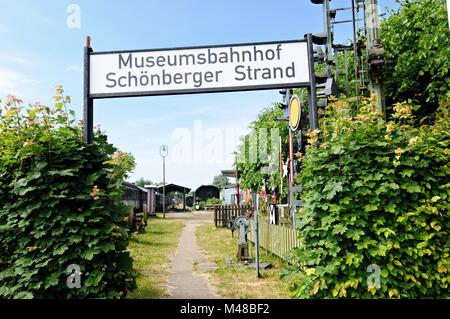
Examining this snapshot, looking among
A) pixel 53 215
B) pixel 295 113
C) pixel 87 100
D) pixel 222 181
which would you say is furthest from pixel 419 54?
pixel 222 181

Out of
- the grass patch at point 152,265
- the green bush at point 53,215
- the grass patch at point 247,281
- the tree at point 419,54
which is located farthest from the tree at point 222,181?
the green bush at point 53,215

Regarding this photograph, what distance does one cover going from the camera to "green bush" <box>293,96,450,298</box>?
3.34 m

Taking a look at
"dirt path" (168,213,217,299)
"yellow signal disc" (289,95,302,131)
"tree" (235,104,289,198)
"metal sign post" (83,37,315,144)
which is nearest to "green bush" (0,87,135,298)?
"metal sign post" (83,37,315,144)

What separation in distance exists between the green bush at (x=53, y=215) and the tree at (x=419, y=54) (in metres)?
8.53

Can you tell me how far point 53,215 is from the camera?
353cm

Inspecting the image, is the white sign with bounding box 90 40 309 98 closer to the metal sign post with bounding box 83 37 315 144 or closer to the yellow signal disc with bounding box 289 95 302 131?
the metal sign post with bounding box 83 37 315 144

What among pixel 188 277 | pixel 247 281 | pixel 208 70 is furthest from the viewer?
pixel 188 277

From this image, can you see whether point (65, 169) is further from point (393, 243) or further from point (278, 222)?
point (278, 222)

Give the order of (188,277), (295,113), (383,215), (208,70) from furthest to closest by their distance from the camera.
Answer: (188,277) → (295,113) → (208,70) → (383,215)

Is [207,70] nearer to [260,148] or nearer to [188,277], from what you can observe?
[188,277]

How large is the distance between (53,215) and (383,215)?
302cm
